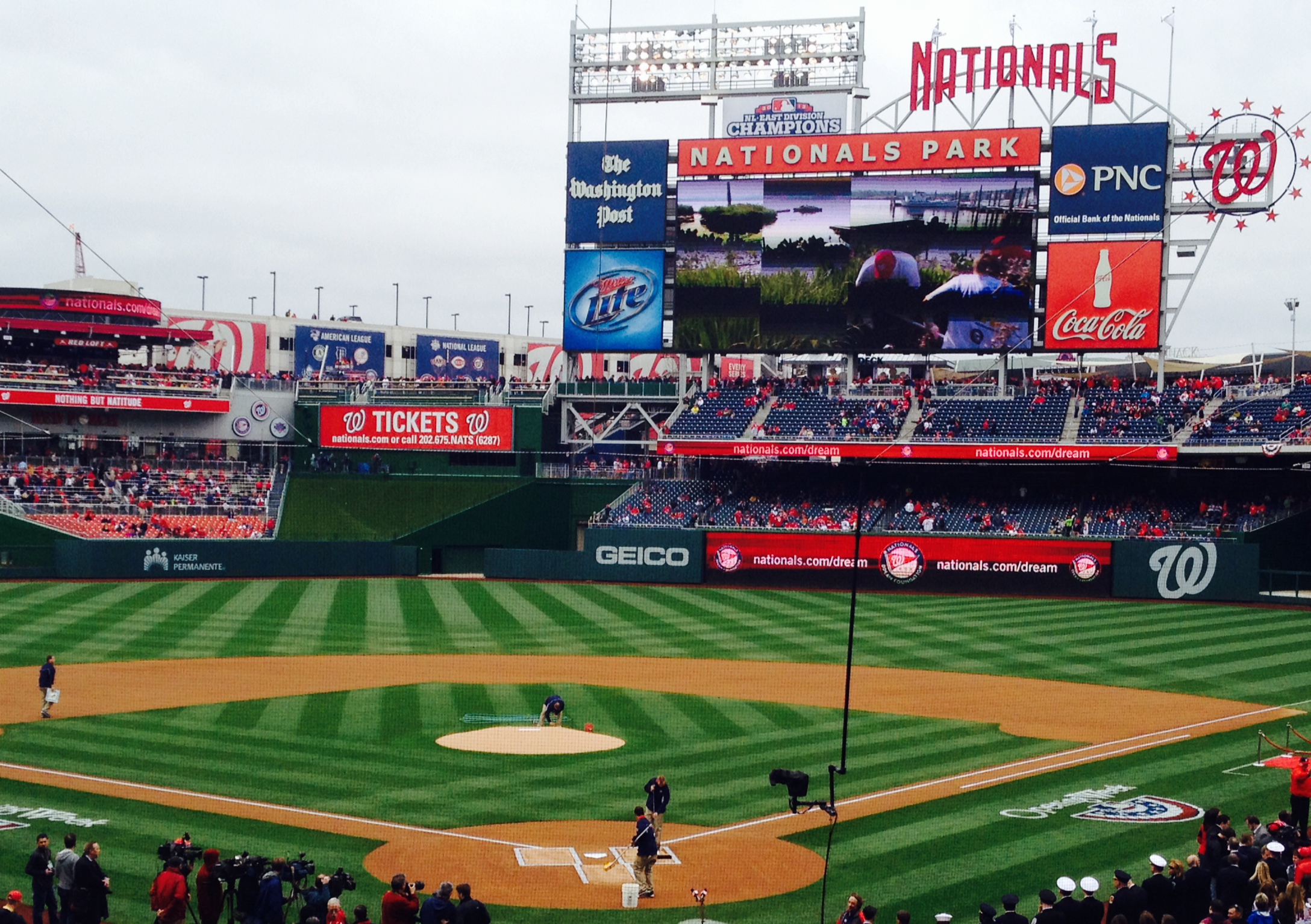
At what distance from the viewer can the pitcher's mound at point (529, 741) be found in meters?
23.6

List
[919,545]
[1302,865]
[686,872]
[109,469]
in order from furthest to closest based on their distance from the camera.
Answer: [109,469] < [919,545] < [686,872] < [1302,865]

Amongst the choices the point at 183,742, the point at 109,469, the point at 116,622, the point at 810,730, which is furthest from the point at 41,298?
the point at 810,730

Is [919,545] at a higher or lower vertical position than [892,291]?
lower

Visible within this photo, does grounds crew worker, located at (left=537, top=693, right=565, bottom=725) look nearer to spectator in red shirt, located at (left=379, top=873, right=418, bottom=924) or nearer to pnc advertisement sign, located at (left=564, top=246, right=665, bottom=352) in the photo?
spectator in red shirt, located at (left=379, top=873, right=418, bottom=924)

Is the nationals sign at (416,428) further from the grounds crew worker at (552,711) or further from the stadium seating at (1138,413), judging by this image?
the grounds crew worker at (552,711)

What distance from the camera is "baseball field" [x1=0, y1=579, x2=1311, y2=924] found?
16.9 meters

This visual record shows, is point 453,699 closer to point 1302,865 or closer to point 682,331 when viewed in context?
point 1302,865

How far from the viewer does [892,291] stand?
53250 millimetres

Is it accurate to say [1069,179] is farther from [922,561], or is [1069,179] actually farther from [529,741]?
[529,741]

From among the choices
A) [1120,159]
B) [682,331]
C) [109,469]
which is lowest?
[109,469]

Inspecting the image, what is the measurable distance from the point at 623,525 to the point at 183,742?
1185 inches

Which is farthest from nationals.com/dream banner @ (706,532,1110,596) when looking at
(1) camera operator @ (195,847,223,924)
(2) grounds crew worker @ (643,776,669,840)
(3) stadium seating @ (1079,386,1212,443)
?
(1) camera operator @ (195,847,223,924)

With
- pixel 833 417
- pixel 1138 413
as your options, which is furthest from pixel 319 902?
pixel 1138 413

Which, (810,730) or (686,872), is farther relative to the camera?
(810,730)
